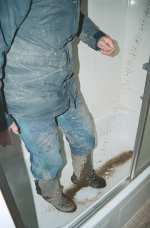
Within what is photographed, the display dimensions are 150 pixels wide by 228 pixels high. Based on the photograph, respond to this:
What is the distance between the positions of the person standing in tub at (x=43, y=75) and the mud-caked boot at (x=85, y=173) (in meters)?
0.14

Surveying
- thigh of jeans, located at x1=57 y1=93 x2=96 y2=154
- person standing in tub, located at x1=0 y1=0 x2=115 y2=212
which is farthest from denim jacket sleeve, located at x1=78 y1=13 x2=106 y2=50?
thigh of jeans, located at x1=57 y1=93 x2=96 y2=154

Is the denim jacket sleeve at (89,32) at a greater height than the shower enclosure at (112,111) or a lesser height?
greater

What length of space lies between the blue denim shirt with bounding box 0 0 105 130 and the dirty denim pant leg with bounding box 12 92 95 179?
0.06 metres

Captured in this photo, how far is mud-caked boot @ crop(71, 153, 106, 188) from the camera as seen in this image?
1253 mm

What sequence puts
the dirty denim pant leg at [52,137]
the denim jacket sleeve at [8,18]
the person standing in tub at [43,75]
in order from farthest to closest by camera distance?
the dirty denim pant leg at [52,137] < the person standing in tub at [43,75] < the denim jacket sleeve at [8,18]

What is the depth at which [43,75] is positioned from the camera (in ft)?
2.69

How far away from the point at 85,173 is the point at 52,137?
17.9 inches

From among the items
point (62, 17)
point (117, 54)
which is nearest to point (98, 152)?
point (117, 54)

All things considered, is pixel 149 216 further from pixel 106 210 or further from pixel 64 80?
pixel 64 80

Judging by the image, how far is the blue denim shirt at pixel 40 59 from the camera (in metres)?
0.73

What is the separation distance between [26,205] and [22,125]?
0.95 feet

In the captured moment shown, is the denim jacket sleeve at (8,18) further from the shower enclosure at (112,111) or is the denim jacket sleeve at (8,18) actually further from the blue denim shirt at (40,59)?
the shower enclosure at (112,111)

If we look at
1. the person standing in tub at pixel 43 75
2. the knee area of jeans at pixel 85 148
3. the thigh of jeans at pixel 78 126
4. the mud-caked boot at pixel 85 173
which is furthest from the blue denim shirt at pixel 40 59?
the mud-caked boot at pixel 85 173

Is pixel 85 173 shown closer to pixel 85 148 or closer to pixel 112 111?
pixel 85 148
